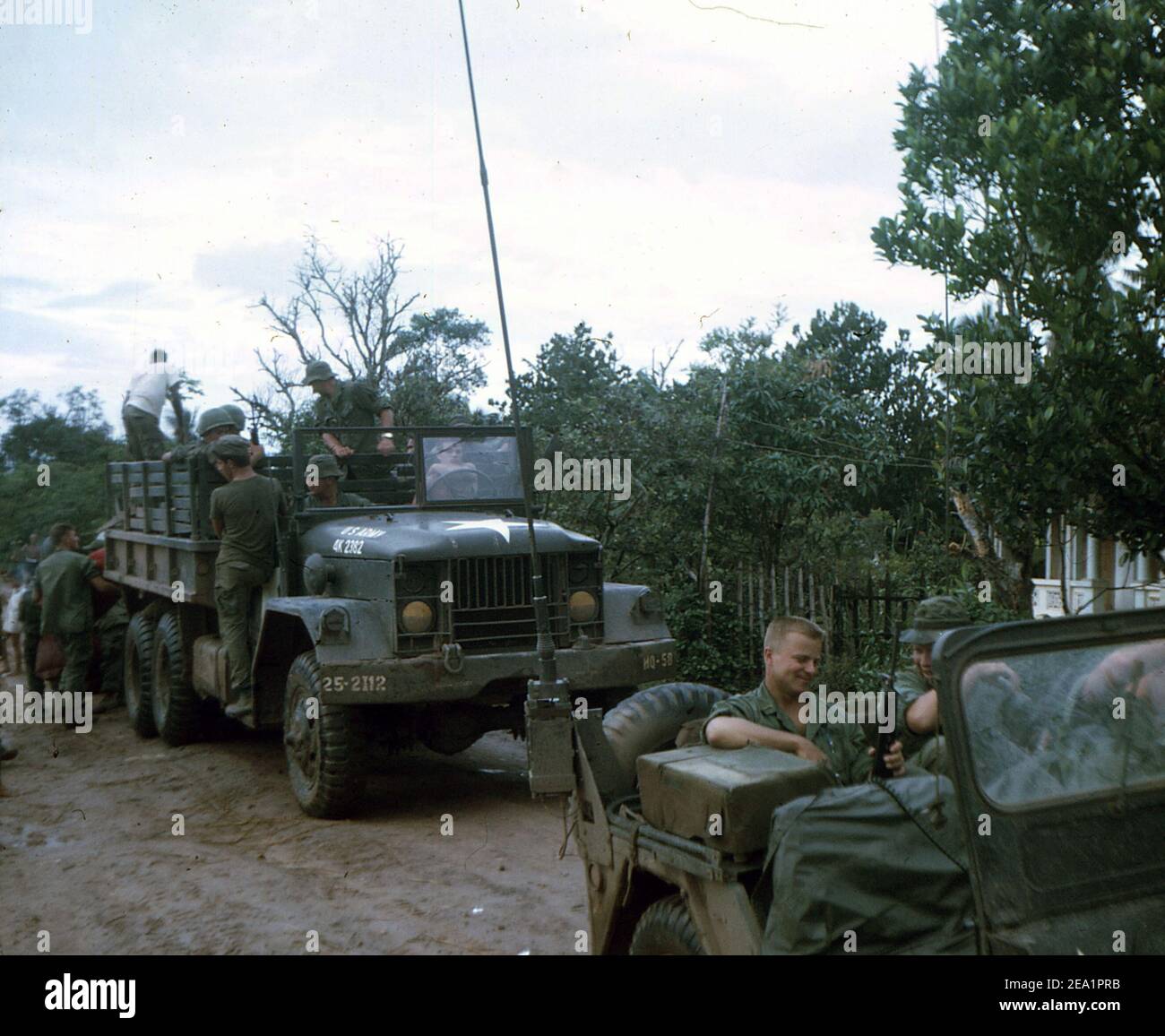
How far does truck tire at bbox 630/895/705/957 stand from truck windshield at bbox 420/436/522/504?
5317 mm

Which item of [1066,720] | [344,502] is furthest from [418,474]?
[1066,720]

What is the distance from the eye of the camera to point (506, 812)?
7.28m

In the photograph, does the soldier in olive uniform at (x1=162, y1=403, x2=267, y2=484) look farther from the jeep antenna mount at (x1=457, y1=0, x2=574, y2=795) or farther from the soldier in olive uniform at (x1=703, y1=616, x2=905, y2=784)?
the soldier in olive uniform at (x1=703, y1=616, x2=905, y2=784)

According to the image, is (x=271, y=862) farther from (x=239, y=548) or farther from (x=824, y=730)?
(x=824, y=730)

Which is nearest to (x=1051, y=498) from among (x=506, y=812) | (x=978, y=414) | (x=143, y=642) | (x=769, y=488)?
(x=978, y=414)

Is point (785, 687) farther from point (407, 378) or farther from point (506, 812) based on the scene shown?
point (407, 378)

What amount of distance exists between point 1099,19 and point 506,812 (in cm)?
530

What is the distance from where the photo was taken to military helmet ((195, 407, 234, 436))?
8953mm

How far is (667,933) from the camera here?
3.29 meters

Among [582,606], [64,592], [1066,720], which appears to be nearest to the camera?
[1066,720]

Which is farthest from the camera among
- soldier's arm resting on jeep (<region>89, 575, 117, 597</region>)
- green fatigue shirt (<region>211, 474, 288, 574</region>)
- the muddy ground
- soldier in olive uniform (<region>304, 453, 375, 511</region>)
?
soldier's arm resting on jeep (<region>89, 575, 117, 597</region>)

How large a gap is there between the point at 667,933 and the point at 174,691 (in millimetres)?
6987

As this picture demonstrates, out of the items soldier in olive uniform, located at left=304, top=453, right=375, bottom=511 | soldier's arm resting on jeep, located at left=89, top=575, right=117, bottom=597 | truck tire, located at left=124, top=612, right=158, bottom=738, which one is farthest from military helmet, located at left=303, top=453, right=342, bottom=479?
soldier's arm resting on jeep, located at left=89, top=575, right=117, bottom=597

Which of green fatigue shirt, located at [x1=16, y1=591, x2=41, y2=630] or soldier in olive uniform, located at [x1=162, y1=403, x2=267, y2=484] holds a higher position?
soldier in olive uniform, located at [x1=162, y1=403, x2=267, y2=484]
